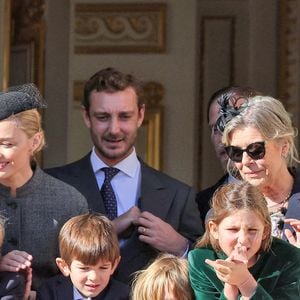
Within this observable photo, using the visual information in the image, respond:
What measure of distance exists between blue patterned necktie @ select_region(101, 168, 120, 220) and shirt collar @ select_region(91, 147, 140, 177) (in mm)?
18

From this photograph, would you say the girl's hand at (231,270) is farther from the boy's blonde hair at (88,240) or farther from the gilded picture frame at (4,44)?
the gilded picture frame at (4,44)

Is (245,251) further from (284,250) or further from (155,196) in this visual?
(155,196)

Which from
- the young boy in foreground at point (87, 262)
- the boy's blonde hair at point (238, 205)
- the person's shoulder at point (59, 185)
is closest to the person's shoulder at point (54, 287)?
the young boy in foreground at point (87, 262)

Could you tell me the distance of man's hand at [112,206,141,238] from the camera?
4.66 metres

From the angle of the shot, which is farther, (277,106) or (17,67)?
(17,67)

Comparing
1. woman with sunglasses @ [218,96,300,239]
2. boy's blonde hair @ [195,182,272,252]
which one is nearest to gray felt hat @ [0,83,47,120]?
woman with sunglasses @ [218,96,300,239]

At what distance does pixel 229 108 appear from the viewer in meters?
4.52

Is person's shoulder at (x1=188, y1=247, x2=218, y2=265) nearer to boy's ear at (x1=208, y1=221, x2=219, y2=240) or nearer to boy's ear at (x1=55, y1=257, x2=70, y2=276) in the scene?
boy's ear at (x1=208, y1=221, x2=219, y2=240)

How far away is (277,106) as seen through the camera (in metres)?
4.40

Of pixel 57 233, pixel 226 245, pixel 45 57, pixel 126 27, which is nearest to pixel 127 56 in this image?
pixel 126 27

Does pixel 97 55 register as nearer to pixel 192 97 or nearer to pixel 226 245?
pixel 192 97

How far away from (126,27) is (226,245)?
10.8 ft

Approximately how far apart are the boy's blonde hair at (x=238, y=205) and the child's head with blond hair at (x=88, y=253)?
329 millimetres

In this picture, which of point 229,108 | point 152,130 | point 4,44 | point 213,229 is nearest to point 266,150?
point 229,108
